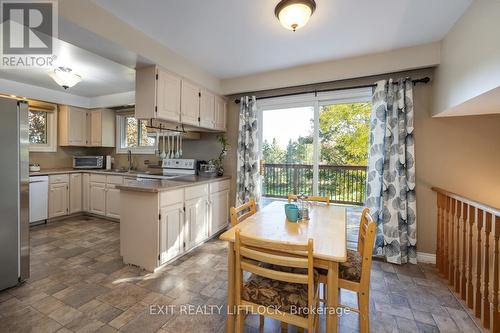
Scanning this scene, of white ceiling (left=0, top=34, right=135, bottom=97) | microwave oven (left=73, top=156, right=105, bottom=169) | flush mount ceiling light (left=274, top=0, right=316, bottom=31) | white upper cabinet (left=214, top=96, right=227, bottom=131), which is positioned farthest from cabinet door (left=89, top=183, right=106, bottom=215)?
flush mount ceiling light (left=274, top=0, right=316, bottom=31)

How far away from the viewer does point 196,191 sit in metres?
2.99

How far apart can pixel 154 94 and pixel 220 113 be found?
134cm

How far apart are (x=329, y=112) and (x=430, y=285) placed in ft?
7.57

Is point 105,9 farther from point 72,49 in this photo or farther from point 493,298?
A: point 493,298

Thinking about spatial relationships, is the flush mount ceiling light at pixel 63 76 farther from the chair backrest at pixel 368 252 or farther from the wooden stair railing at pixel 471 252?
the wooden stair railing at pixel 471 252

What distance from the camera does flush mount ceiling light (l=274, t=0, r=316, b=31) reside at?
1.69 metres

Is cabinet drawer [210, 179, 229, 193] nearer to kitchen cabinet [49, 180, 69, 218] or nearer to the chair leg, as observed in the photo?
the chair leg

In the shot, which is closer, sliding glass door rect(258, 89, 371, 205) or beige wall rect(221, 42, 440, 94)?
beige wall rect(221, 42, 440, 94)

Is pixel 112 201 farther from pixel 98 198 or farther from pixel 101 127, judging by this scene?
pixel 101 127

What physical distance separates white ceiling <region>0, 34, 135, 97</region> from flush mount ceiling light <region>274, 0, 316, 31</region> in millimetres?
2280

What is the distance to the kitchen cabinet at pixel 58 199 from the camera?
398 cm

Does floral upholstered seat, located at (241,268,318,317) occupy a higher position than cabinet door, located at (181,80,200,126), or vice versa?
cabinet door, located at (181,80,200,126)

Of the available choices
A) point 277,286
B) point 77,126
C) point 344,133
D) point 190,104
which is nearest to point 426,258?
point 344,133

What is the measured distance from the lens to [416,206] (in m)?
2.72
